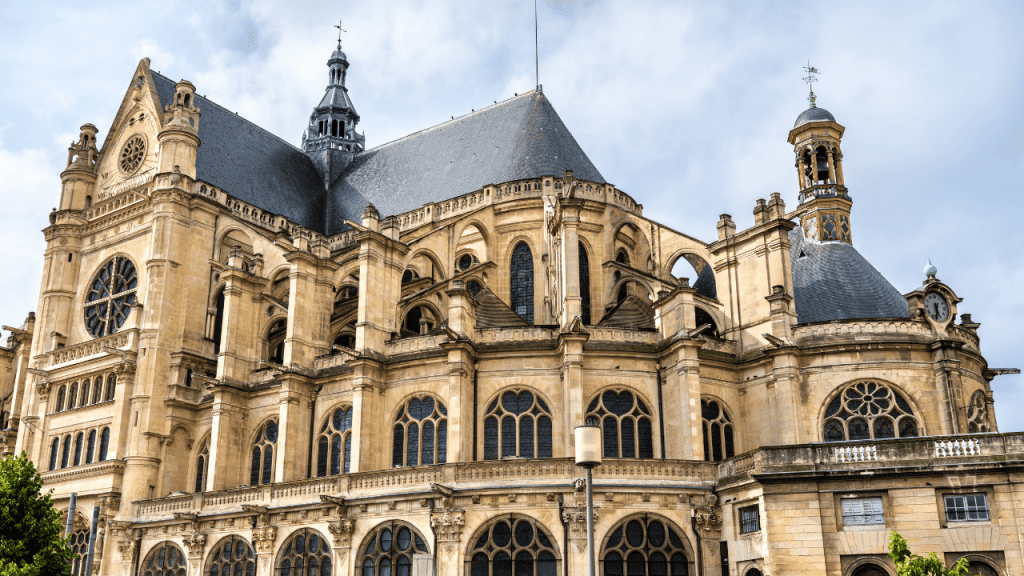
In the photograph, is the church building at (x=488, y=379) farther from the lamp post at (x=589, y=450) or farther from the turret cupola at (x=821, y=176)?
the lamp post at (x=589, y=450)

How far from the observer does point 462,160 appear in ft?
149

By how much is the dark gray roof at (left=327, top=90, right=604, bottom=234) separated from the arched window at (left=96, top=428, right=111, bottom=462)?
15.1 meters

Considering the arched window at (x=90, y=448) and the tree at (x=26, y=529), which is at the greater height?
the arched window at (x=90, y=448)

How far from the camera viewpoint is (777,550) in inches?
898

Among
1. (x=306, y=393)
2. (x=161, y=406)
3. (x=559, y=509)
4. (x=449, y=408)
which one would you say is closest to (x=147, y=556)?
(x=161, y=406)

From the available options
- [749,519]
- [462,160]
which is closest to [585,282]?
[462,160]

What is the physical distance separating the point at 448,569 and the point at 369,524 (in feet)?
11.1

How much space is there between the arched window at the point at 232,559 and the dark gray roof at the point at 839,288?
68.6 feet

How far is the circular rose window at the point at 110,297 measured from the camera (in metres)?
40.7

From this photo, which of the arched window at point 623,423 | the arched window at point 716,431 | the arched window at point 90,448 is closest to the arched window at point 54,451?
the arched window at point 90,448

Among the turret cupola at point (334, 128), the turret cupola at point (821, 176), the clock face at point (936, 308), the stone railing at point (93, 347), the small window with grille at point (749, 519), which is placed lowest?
the small window with grille at point (749, 519)

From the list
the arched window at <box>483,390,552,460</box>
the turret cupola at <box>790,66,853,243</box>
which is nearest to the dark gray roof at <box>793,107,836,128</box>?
the turret cupola at <box>790,66,853,243</box>

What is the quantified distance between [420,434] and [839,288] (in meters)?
→ 16.4

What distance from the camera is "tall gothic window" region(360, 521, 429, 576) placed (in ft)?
91.8
